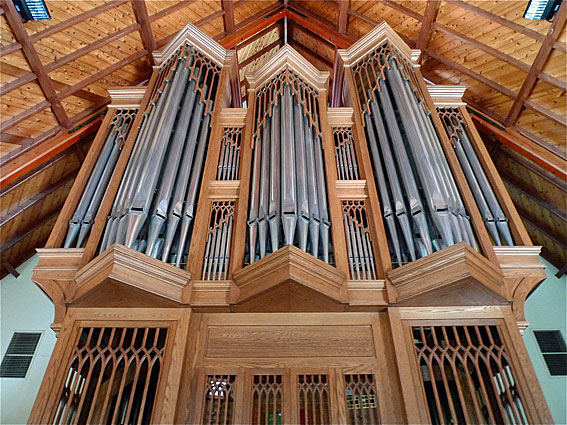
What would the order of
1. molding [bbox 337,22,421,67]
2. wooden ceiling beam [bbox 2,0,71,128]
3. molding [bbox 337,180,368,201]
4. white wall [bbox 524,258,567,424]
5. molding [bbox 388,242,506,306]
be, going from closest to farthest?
molding [bbox 388,242,506,306], molding [bbox 337,180,368,201], wooden ceiling beam [bbox 2,0,71,128], molding [bbox 337,22,421,67], white wall [bbox 524,258,567,424]

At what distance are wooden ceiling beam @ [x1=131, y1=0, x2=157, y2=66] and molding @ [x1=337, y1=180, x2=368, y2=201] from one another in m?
4.32

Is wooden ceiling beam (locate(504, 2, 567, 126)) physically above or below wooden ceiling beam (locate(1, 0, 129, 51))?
below

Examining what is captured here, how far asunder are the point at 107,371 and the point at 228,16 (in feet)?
21.2

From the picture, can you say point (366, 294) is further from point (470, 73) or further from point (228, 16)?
point (228, 16)

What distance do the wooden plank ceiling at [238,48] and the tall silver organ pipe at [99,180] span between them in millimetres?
1276

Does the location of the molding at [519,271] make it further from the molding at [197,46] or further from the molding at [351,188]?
the molding at [197,46]

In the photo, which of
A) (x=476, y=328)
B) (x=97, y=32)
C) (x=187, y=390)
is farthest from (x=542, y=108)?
(x=97, y=32)

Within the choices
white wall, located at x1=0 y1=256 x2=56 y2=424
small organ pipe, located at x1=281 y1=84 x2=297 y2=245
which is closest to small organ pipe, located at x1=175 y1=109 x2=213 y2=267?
small organ pipe, located at x1=281 y1=84 x2=297 y2=245

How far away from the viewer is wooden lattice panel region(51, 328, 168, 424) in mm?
3166

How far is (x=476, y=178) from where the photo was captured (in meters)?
4.67

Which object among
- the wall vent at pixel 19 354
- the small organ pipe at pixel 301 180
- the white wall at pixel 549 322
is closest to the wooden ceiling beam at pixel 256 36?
the small organ pipe at pixel 301 180

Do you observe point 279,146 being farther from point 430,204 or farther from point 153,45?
point 153,45

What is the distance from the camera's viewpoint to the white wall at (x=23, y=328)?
703cm

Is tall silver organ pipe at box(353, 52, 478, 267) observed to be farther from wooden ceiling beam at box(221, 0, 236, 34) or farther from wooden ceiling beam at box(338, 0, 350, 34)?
wooden ceiling beam at box(221, 0, 236, 34)
